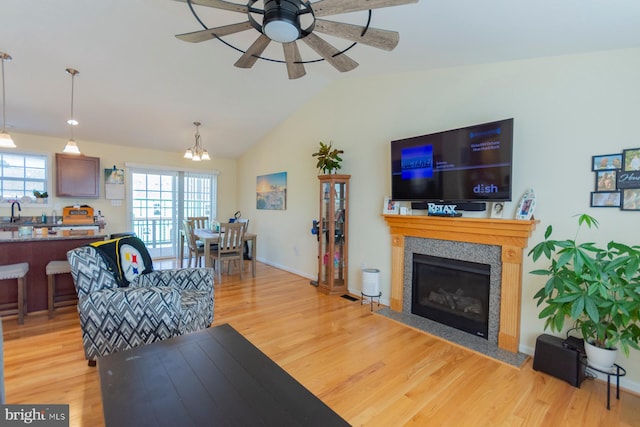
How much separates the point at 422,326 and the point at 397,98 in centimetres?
262

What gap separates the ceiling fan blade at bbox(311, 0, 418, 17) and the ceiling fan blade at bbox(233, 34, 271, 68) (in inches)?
15.9

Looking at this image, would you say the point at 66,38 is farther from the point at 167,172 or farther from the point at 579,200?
the point at 579,200

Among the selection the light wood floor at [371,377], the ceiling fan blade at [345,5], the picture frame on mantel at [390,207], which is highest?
the ceiling fan blade at [345,5]

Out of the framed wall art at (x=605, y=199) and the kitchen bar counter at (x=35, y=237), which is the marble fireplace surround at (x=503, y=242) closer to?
the framed wall art at (x=605, y=199)

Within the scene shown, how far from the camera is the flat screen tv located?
2.54 m

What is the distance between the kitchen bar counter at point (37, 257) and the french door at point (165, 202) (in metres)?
2.69

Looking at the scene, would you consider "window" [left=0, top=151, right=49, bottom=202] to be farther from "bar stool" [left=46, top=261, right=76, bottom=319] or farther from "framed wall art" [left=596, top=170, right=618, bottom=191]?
"framed wall art" [left=596, top=170, right=618, bottom=191]

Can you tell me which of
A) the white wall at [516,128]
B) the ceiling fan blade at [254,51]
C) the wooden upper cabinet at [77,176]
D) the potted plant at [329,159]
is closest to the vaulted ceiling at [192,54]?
the white wall at [516,128]

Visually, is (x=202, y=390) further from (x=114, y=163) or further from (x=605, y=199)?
(x=114, y=163)

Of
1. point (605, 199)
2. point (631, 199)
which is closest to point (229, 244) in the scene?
point (605, 199)

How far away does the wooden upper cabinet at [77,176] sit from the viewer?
5.05 meters

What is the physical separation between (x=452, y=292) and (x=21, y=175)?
6.87 metres

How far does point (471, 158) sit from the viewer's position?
2.74m

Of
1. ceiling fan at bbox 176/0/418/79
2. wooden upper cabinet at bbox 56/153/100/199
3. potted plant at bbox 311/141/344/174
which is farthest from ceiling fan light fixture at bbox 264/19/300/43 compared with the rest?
wooden upper cabinet at bbox 56/153/100/199
